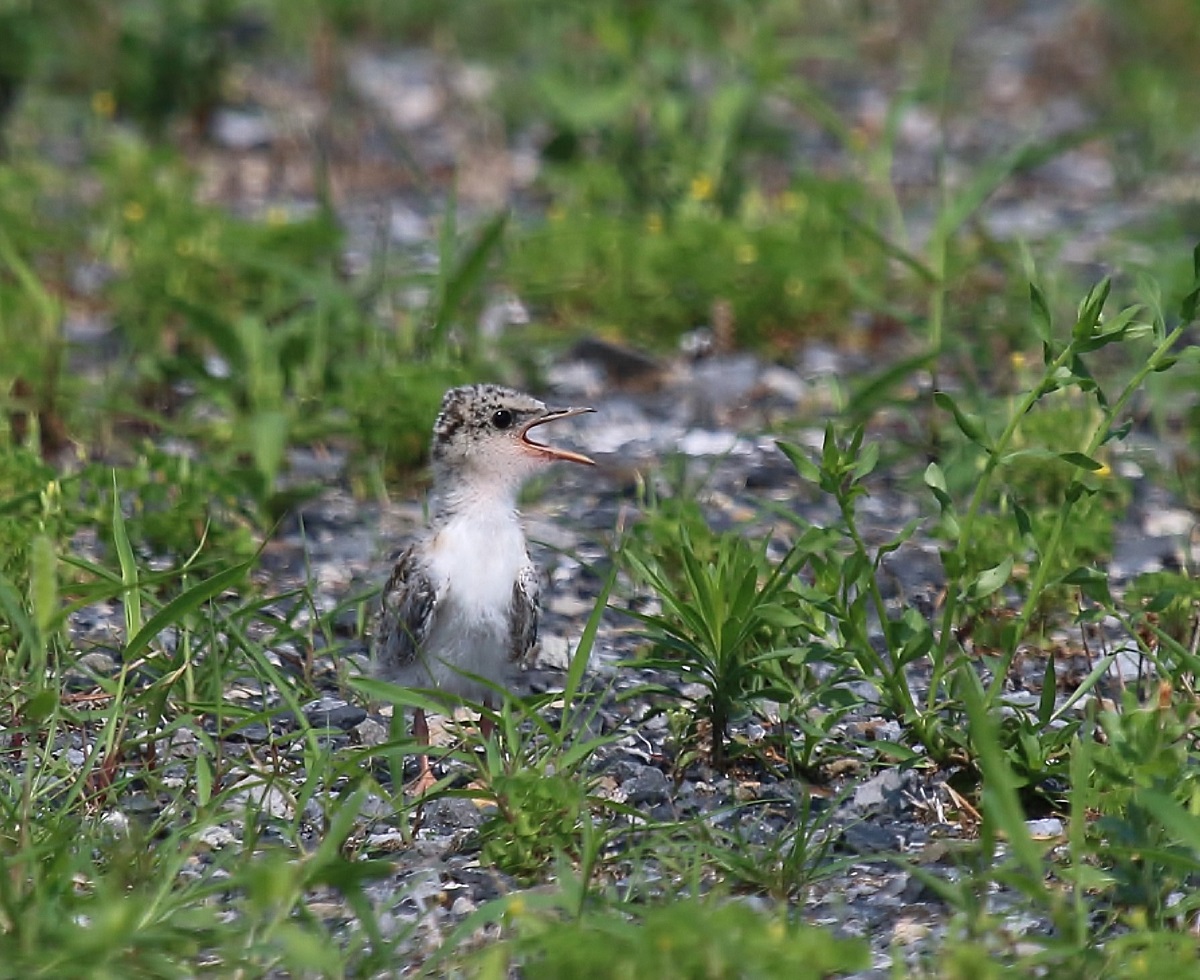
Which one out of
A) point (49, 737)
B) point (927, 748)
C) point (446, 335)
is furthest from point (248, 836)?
point (446, 335)

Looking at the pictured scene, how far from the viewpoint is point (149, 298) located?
281 inches

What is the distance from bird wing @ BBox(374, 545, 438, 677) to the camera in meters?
4.75

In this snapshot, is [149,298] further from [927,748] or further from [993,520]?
[927,748]

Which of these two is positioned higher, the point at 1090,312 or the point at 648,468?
the point at 648,468

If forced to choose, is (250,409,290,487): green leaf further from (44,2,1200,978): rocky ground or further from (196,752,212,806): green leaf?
(196,752,212,806): green leaf

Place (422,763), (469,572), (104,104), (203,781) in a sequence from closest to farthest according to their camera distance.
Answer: (203,781)
(422,763)
(469,572)
(104,104)

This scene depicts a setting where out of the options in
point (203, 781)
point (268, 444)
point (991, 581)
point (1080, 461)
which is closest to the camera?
point (1080, 461)

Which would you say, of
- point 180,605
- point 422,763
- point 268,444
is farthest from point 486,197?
point 180,605

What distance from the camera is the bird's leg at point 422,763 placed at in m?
4.48

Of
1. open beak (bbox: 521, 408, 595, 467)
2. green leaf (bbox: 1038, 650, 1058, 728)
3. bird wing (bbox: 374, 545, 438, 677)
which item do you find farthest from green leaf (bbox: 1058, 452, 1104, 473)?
bird wing (bbox: 374, 545, 438, 677)

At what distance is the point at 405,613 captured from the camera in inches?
188

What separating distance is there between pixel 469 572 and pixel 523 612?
6.2 inches

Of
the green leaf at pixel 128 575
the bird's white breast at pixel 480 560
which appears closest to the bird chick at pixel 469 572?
the bird's white breast at pixel 480 560

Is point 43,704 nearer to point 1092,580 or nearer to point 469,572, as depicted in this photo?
point 469,572
